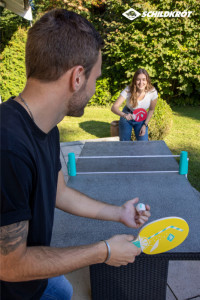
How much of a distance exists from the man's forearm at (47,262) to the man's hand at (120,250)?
0.21 ft

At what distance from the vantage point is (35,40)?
1.07 metres

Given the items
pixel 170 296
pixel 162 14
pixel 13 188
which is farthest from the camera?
pixel 162 14

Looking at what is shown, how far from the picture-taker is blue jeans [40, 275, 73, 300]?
142cm

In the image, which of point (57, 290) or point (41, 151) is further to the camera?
point (57, 290)

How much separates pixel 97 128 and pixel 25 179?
7114mm

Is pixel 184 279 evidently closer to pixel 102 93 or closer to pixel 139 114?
pixel 139 114

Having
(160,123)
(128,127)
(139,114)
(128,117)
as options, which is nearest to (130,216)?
(128,117)

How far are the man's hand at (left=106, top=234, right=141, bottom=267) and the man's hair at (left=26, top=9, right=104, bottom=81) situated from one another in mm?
785

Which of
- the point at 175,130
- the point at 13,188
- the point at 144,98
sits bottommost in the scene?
the point at 175,130

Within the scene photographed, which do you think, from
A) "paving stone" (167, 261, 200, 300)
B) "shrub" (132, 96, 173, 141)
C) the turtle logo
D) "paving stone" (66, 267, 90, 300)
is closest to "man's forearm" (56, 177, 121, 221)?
"paving stone" (66, 267, 90, 300)

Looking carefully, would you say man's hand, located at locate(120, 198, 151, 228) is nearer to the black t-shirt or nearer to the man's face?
the black t-shirt

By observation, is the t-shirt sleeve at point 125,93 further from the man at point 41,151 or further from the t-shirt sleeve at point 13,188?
the t-shirt sleeve at point 13,188

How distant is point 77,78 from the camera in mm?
1102

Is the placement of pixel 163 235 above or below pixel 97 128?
above
